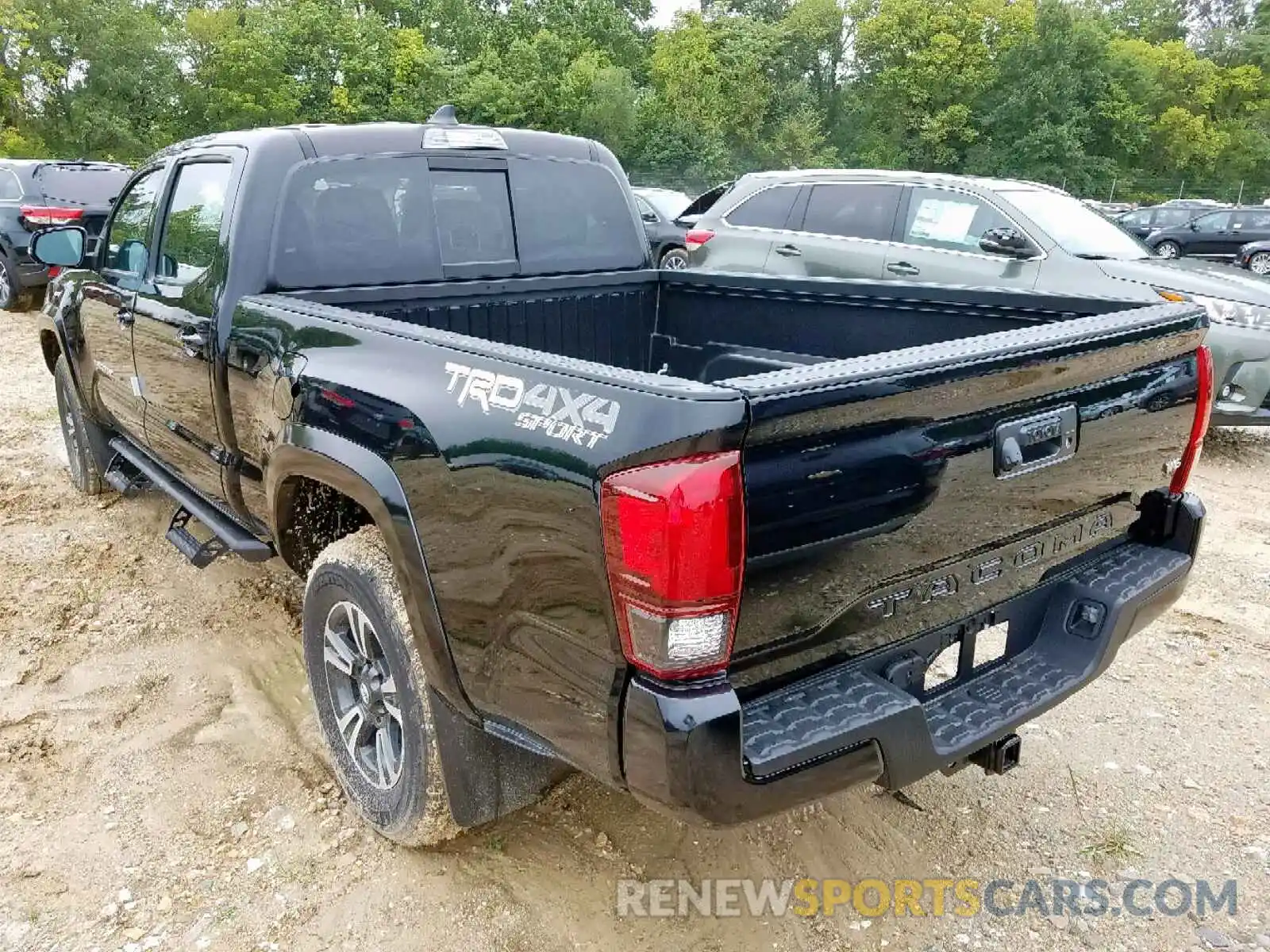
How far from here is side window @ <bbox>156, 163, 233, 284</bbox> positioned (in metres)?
3.35

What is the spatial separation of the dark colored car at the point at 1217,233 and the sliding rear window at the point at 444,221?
21353 millimetres

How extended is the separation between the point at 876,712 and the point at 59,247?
14.3 feet

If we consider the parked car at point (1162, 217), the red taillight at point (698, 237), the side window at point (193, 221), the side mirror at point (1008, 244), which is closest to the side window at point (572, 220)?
the side window at point (193, 221)

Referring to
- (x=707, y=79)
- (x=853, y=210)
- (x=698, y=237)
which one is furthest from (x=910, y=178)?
(x=707, y=79)

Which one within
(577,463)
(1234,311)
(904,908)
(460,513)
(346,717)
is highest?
(577,463)

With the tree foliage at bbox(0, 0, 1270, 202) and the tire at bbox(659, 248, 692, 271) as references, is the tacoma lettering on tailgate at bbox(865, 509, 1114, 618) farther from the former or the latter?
the tree foliage at bbox(0, 0, 1270, 202)

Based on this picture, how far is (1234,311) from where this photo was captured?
20.5 ft

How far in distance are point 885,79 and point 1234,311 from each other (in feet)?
171

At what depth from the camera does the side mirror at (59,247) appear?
4.45 metres

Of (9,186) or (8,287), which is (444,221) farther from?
(9,186)

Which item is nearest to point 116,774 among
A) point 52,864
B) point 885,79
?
point 52,864

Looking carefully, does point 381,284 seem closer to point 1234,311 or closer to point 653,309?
point 653,309

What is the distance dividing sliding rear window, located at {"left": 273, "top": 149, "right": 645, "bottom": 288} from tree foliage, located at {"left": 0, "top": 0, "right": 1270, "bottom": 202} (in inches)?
1402

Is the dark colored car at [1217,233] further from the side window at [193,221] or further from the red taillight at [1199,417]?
the side window at [193,221]
